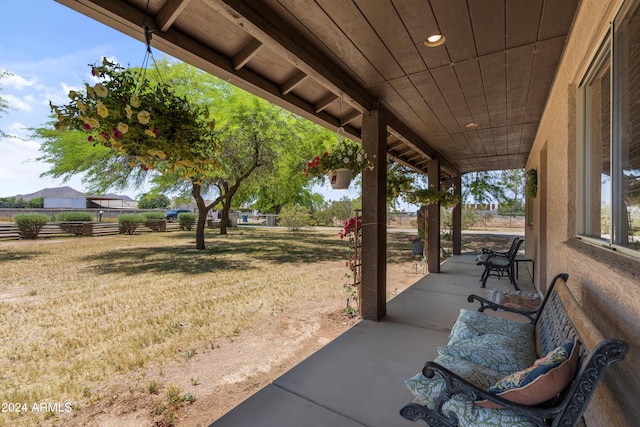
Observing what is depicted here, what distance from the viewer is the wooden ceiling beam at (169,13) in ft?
5.50

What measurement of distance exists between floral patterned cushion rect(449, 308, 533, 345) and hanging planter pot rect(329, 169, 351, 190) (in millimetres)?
1626

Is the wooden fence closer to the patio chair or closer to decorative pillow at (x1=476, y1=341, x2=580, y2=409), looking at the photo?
the patio chair

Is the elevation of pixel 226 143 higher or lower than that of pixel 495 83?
higher

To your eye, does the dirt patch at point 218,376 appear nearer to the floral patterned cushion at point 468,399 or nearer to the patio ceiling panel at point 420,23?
the floral patterned cushion at point 468,399

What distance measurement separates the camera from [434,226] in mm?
6207

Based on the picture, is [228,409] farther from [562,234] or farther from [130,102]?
[562,234]

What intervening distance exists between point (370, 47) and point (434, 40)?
48cm

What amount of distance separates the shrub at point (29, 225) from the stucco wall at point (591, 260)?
17523 millimetres

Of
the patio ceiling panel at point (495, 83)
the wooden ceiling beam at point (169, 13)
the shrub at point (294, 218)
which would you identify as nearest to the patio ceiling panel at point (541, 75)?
the patio ceiling panel at point (495, 83)

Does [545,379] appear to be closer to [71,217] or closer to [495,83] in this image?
[495,83]

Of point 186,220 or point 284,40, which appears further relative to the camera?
point 186,220

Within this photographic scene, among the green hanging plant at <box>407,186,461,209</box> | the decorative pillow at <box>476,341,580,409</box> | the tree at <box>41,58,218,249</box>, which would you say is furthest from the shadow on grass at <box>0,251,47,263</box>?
the decorative pillow at <box>476,341,580,409</box>

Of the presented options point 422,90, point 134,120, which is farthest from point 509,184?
point 134,120

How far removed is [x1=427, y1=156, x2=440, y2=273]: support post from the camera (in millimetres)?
6043
